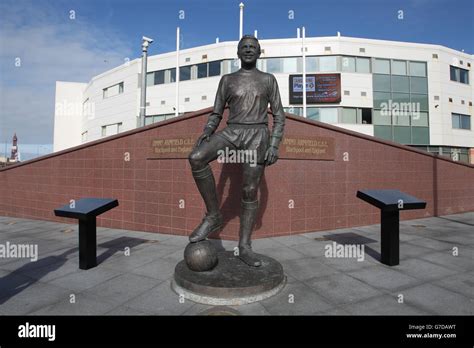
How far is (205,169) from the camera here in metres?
4.02

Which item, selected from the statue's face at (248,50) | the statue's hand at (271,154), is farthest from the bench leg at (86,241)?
the statue's face at (248,50)

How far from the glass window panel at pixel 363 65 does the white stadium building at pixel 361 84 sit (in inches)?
3.2

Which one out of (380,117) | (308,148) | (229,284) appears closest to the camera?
(229,284)

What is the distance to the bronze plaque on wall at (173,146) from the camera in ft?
22.6

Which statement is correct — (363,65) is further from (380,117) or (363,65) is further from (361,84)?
(380,117)

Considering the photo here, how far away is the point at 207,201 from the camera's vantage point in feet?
13.6

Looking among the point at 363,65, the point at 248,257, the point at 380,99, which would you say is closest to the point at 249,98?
the point at 248,257

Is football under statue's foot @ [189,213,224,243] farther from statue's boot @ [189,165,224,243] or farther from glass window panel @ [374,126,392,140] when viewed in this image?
glass window panel @ [374,126,392,140]

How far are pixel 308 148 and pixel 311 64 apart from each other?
773 inches

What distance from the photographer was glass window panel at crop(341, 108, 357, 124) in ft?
79.8

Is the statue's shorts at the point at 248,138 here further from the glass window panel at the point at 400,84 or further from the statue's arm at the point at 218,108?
the glass window panel at the point at 400,84

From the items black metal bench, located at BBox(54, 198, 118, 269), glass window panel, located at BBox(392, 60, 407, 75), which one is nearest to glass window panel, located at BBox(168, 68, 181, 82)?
glass window panel, located at BBox(392, 60, 407, 75)

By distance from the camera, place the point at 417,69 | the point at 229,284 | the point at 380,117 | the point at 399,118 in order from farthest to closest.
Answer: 1. the point at 417,69
2. the point at 399,118
3. the point at 380,117
4. the point at 229,284
